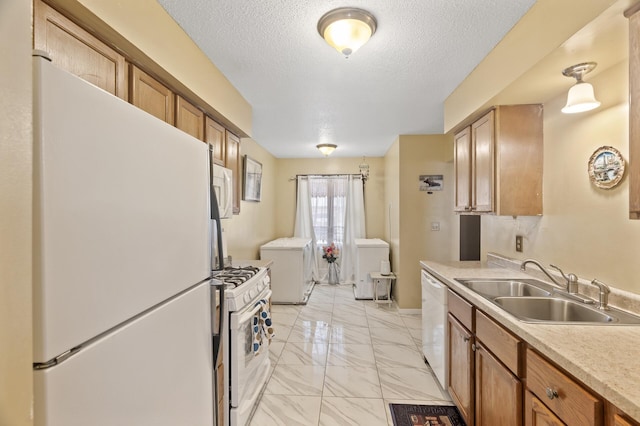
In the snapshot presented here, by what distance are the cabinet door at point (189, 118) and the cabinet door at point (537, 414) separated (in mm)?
2248

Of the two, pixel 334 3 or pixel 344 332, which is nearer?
pixel 334 3

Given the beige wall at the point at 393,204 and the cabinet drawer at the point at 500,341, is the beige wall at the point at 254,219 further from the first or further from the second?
the cabinet drawer at the point at 500,341

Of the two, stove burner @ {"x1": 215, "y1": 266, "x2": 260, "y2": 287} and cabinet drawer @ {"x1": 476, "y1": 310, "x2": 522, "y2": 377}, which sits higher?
stove burner @ {"x1": 215, "y1": 266, "x2": 260, "y2": 287}

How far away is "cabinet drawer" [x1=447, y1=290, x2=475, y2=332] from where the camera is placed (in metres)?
1.83

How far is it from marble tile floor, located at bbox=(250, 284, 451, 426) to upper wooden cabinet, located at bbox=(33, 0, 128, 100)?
217 cm

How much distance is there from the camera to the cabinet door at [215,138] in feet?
7.65

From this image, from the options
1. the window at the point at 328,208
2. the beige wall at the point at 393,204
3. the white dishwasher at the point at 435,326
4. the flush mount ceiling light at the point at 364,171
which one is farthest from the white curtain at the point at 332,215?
the white dishwasher at the point at 435,326

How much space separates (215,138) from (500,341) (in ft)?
7.65

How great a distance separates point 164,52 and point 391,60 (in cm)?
142

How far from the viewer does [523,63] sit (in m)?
1.71

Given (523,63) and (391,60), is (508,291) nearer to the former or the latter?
(523,63)

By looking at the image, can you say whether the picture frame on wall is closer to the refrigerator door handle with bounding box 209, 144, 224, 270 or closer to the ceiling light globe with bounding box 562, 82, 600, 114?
the refrigerator door handle with bounding box 209, 144, 224, 270

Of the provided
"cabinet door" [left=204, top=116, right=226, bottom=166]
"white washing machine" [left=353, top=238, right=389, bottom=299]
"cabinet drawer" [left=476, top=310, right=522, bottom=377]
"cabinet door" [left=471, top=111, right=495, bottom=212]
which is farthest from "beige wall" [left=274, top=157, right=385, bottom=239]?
"cabinet drawer" [left=476, top=310, right=522, bottom=377]

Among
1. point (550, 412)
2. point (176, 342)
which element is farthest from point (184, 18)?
point (550, 412)
